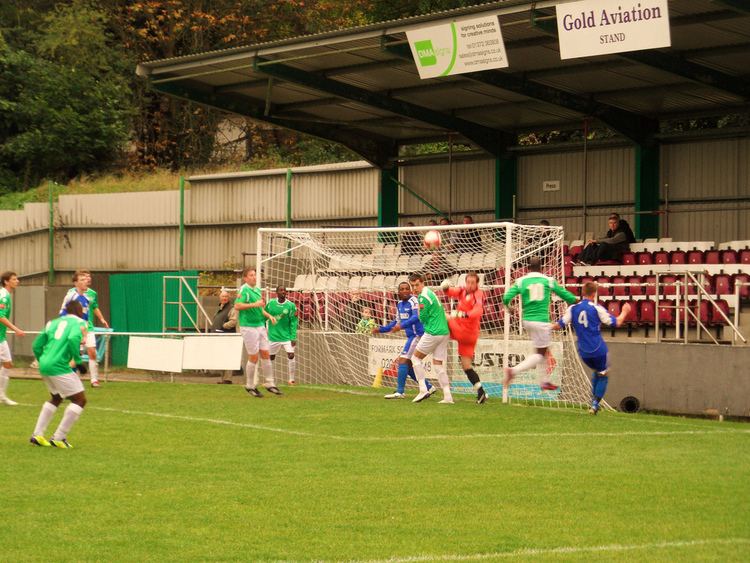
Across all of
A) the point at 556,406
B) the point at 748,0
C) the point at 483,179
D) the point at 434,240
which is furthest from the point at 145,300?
the point at 748,0

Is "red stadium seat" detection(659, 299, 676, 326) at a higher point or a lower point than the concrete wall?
higher

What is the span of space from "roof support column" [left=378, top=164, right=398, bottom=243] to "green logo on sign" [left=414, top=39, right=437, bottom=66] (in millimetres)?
10211

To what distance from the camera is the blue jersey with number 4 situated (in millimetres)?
17516

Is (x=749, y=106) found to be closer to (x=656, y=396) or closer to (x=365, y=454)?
(x=656, y=396)

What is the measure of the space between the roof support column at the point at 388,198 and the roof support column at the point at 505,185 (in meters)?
3.40

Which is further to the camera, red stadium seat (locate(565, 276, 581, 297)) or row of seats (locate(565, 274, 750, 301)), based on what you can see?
red stadium seat (locate(565, 276, 581, 297))

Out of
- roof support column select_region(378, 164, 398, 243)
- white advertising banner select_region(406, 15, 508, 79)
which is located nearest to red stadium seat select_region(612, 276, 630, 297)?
white advertising banner select_region(406, 15, 508, 79)

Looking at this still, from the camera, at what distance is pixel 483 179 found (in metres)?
32.9

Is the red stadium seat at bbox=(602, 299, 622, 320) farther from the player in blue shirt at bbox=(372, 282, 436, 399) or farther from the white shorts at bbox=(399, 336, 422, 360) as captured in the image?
the white shorts at bbox=(399, 336, 422, 360)

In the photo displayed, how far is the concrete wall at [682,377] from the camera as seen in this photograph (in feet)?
64.4

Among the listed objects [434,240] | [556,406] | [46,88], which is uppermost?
[46,88]

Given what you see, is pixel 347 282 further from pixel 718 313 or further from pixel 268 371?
pixel 718 313

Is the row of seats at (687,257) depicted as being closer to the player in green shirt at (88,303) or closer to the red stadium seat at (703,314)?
the red stadium seat at (703,314)

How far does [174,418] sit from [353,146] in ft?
55.0
